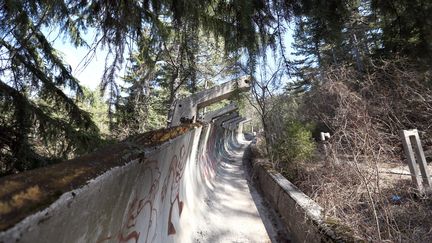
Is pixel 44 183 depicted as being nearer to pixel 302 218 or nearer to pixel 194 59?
pixel 194 59

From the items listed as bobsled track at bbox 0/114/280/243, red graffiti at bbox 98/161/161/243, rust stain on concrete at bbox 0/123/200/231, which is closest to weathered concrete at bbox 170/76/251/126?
bobsled track at bbox 0/114/280/243

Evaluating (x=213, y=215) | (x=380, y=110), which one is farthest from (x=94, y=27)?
(x=380, y=110)

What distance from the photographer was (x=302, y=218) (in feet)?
18.7

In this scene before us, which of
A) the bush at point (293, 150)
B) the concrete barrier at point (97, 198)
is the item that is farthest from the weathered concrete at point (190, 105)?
the concrete barrier at point (97, 198)

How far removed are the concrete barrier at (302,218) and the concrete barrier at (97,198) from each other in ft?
7.50

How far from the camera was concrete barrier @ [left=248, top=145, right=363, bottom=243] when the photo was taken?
176 inches

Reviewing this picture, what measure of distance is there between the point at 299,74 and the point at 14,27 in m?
3.08

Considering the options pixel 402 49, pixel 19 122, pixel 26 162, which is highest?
pixel 19 122

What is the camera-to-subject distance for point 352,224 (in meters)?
4.70

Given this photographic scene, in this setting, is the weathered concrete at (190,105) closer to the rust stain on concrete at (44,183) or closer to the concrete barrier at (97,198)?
the concrete barrier at (97,198)

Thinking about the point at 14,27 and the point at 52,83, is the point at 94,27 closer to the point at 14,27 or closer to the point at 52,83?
the point at 14,27

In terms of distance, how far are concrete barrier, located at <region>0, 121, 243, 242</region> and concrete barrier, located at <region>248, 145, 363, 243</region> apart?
2.29 meters

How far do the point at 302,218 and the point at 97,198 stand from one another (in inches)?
184

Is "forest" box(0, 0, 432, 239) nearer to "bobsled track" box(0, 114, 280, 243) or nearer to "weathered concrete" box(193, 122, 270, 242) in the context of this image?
"bobsled track" box(0, 114, 280, 243)
